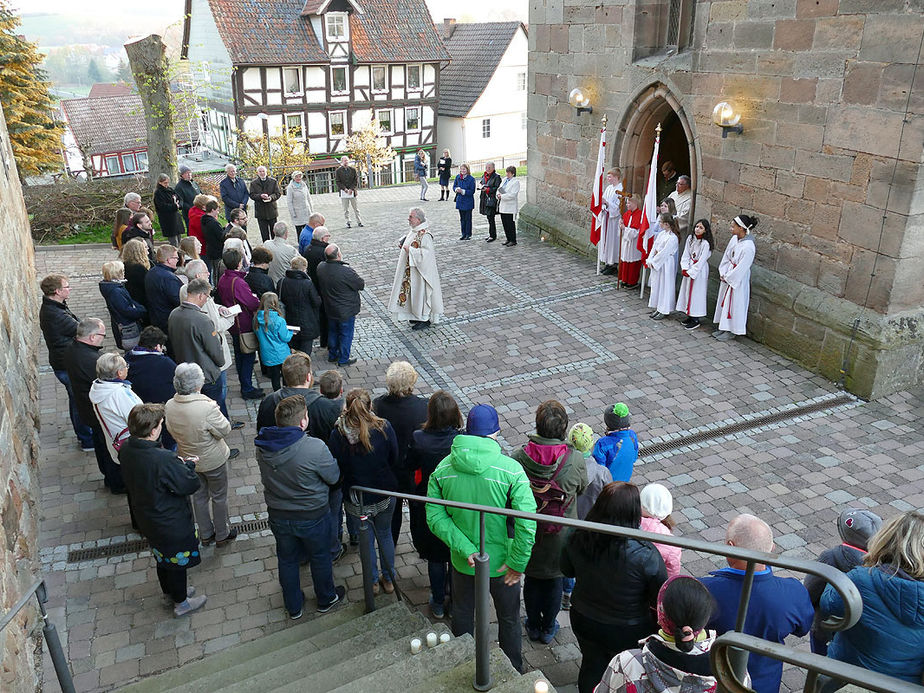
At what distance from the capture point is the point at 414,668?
3549mm

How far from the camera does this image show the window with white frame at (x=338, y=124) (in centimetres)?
3420

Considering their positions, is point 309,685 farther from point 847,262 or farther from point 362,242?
point 362,242

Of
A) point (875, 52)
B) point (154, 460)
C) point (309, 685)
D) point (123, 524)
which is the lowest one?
point (123, 524)

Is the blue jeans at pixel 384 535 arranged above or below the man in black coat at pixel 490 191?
below

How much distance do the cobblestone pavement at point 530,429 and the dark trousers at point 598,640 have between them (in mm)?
601

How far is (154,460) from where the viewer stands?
14.9 ft

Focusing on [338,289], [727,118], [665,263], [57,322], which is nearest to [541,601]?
[338,289]

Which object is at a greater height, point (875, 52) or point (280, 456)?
point (875, 52)

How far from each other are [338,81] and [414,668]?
33.7 meters

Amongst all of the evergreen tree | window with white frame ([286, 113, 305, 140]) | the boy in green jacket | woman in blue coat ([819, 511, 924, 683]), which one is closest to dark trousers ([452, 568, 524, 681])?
the boy in green jacket

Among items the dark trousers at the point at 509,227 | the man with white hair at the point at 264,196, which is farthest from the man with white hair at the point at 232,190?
the dark trousers at the point at 509,227

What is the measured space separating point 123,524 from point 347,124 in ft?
103

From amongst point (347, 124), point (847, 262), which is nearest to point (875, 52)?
point (847, 262)

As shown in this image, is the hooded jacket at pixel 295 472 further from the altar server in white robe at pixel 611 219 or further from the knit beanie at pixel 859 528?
the altar server in white robe at pixel 611 219
